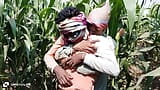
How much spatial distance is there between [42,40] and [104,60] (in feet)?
2.46

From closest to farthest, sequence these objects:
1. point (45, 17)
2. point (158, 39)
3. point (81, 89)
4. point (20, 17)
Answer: point (81, 89), point (20, 17), point (45, 17), point (158, 39)

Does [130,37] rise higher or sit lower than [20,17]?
lower

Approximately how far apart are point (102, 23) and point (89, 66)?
173 millimetres

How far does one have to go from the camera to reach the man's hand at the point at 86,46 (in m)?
1.50

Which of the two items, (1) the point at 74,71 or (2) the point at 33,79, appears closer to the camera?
(1) the point at 74,71

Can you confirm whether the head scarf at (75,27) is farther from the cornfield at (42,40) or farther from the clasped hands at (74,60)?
the cornfield at (42,40)

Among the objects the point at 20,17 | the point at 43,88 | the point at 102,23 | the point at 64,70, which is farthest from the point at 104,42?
the point at 43,88

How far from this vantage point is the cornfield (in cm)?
191

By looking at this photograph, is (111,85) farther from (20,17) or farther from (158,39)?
(20,17)

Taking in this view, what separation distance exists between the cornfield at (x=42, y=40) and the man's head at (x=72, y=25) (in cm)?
35

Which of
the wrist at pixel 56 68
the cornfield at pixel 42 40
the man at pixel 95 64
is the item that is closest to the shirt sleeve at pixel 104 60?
the man at pixel 95 64

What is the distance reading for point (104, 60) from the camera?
4.68 feet

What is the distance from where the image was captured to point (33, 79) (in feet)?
6.95

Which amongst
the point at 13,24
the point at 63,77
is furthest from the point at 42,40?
the point at 63,77
